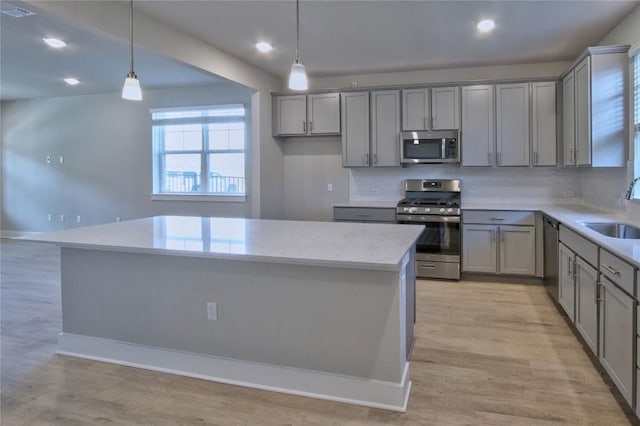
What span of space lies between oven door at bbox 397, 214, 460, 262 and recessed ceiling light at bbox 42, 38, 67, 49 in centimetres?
411

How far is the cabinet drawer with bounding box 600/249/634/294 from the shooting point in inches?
81.5

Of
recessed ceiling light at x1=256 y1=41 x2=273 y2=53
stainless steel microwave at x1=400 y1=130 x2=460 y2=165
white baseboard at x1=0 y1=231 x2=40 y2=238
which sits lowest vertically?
white baseboard at x1=0 y1=231 x2=40 y2=238

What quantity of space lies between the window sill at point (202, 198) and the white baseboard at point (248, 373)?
3744 millimetres

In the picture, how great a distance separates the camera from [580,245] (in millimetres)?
2988

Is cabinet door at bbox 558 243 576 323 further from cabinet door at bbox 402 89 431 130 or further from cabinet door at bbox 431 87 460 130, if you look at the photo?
cabinet door at bbox 402 89 431 130

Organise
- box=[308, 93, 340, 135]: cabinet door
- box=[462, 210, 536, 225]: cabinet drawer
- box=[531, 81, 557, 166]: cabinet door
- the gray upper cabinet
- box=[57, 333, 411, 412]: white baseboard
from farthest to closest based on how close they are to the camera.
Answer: box=[308, 93, 340, 135]: cabinet door, box=[531, 81, 557, 166]: cabinet door, box=[462, 210, 536, 225]: cabinet drawer, the gray upper cabinet, box=[57, 333, 411, 412]: white baseboard

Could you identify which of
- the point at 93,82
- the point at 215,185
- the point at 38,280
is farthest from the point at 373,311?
the point at 93,82

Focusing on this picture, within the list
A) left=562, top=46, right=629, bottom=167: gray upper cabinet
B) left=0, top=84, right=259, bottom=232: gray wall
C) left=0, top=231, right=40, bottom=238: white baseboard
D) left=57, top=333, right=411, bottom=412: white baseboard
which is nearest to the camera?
left=57, top=333, right=411, bottom=412: white baseboard

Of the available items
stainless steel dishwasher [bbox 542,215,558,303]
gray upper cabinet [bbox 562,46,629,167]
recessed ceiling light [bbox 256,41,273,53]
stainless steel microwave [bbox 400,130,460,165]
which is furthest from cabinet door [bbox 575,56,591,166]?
recessed ceiling light [bbox 256,41,273,53]

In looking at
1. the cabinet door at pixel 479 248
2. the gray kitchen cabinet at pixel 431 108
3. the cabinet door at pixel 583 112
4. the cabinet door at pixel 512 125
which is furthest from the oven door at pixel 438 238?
the cabinet door at pixel 583 112

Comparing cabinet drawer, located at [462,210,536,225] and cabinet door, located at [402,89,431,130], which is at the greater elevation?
cabinet door, located at [402,89,431,130]

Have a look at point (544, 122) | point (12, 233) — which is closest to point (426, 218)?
point (544, 122)

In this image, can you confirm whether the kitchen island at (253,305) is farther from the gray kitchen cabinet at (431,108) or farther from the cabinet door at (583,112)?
the gray kitchen cabinet at (431,108)

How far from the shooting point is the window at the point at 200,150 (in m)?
6.60
